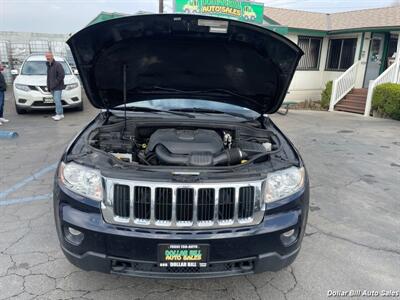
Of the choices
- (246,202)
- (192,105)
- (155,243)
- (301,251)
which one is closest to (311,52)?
(192,105)

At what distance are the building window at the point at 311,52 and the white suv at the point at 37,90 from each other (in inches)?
410

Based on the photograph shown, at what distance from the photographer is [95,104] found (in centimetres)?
329

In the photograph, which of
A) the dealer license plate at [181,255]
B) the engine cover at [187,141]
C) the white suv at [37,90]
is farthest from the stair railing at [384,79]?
the dealer license plate at [181,255]

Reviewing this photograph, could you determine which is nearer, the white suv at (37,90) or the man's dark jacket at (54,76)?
the man's dark jacket at (54,76)

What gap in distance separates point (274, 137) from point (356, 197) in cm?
220

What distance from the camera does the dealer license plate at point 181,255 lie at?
2018 millimetres

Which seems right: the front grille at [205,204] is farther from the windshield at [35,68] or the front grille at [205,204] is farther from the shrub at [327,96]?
the shrub at [327,96]

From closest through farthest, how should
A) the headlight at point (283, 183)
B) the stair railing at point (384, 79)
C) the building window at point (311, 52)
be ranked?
1. the headlight at point (283, 183)
2. the stair railing at point (384, 79)
3. the building window at point (311, 52)

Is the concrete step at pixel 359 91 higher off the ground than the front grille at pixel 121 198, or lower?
lower

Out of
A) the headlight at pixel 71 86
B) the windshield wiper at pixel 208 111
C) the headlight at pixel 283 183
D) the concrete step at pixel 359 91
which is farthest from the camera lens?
the concrete step at pixel 359 91

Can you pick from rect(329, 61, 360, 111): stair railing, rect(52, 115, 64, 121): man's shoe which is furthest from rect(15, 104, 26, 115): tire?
rect(329, 61, 360, 111): stair railing

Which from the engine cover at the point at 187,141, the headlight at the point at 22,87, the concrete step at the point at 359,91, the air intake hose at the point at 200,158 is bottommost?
the concrete step at the point at 359,91

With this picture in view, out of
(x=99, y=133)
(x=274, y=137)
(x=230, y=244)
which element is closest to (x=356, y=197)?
(x=274, y=137)

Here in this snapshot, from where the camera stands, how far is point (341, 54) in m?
15.3
